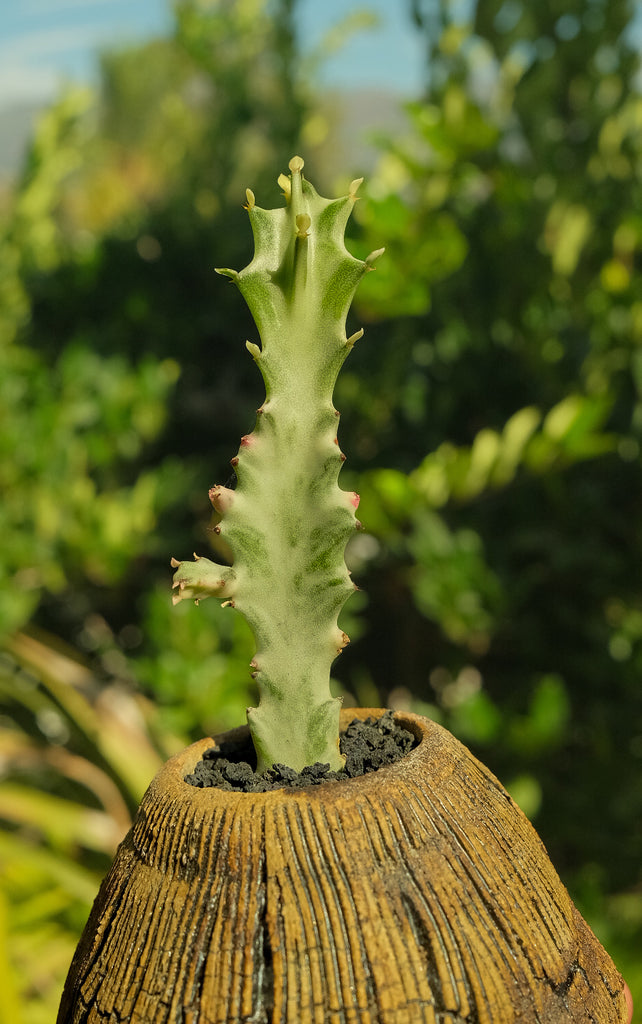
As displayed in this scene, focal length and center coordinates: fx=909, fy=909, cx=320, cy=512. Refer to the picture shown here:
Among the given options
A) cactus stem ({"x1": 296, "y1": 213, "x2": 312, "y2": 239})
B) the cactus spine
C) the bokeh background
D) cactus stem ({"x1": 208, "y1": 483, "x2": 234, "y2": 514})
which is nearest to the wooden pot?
the cactus spine

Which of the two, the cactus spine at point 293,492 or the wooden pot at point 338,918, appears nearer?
the wooden pot at point 338,918

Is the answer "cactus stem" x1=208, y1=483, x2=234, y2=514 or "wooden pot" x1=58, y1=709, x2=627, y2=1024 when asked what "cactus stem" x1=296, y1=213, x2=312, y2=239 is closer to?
"cactus stem" x1=208, y1=483, x2=234, y2=514

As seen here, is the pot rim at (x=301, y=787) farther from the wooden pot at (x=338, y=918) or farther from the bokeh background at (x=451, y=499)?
the bokeh background at (x=451, y=499)

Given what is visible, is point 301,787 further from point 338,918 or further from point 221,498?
point 221,498

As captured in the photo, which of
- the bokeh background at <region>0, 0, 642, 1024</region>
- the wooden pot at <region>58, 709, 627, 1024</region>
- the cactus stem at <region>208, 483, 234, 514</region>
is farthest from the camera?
the bokeh background at <region>0, 0, 642, 1024</region>

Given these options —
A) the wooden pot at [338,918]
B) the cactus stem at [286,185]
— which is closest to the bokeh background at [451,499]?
the cactus stem at [286,185]

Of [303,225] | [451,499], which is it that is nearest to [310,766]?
[303,225]
